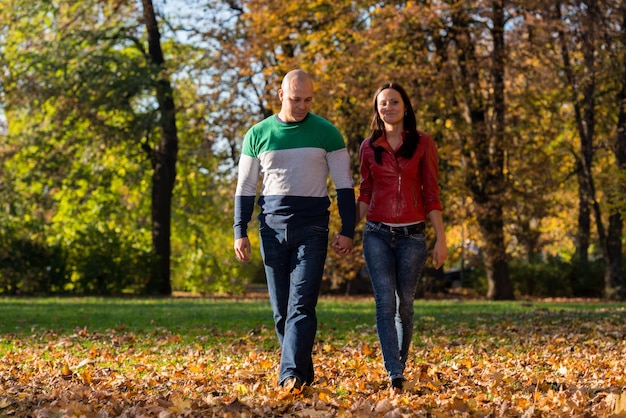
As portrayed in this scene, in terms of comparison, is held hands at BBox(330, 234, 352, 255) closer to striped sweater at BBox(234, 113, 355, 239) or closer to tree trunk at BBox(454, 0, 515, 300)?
striped sweater at BBox(234, 113, 355, 239)

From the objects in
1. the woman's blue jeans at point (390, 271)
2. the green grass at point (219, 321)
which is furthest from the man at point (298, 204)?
the green grass at point (219, 321)

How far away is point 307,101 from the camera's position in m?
6.63

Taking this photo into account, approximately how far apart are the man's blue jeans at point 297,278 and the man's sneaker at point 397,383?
0.58 metres

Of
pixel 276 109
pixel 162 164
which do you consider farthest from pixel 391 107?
pixel 162 164

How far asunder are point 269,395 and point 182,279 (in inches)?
1137

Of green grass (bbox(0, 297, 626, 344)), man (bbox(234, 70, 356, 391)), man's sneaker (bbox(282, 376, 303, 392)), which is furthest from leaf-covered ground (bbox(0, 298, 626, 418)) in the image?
green grass (bbox(0, 297, 626, 344))

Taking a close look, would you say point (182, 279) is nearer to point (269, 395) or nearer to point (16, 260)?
point (16, 260)

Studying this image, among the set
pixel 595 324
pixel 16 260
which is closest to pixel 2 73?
pixel 16 260

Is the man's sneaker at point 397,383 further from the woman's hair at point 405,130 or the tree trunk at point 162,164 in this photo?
the tree trunk at point 162,164

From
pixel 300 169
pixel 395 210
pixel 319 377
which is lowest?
pixel 319 377

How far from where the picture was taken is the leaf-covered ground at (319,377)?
234 inches

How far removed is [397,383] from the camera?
21.9ft

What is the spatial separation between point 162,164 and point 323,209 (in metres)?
22.9

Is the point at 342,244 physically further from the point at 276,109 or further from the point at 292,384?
the point at 276,109
